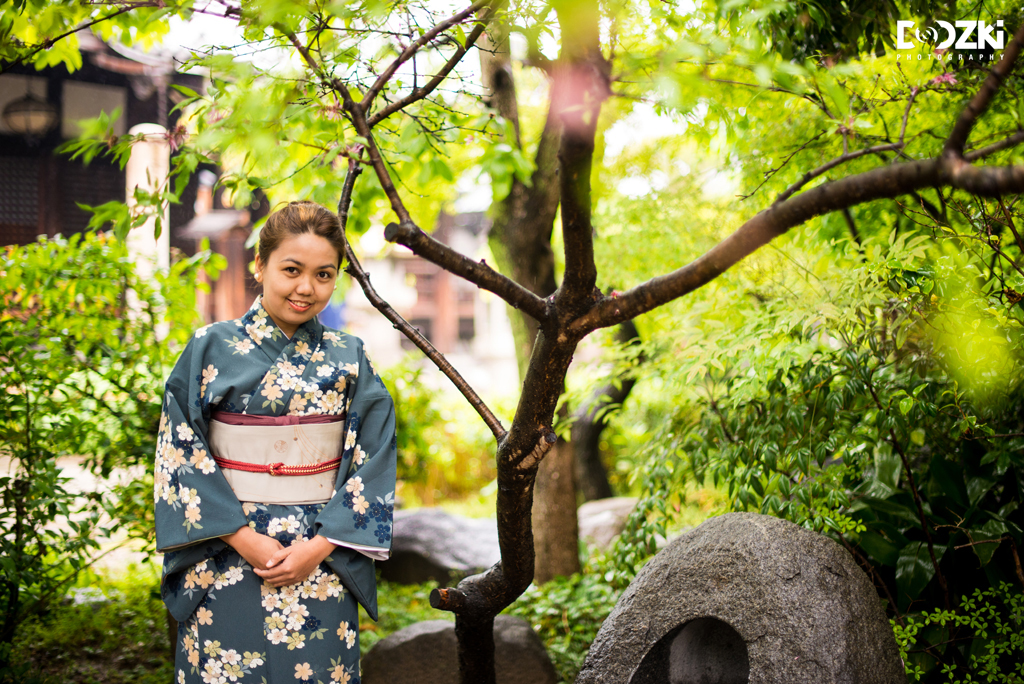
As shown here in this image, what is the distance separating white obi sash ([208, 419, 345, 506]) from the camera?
6.64 feet

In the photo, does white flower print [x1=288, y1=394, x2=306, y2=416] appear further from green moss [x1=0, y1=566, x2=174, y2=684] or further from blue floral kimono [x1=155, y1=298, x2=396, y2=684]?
green moss [x1=0, y1=566, x2=174, y2=684]

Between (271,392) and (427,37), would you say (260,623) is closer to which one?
(271,392)

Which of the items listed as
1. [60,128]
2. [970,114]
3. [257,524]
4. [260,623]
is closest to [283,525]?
[257,524]

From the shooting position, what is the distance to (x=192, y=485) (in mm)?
1945

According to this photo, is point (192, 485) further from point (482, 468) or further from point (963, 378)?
point (482, 468)

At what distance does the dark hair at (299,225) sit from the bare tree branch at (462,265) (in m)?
0.60

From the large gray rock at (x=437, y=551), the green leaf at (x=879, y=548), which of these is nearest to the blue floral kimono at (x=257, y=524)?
the green leaf at (x=879, y=548)

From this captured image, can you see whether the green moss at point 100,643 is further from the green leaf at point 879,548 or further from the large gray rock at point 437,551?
the green leaf at point 879,548

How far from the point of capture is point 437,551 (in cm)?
484

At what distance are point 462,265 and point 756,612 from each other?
56.2 inches

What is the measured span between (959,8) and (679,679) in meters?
2.77

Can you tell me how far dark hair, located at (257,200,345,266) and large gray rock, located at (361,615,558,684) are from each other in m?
1.78

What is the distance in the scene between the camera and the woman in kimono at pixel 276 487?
1964 mm

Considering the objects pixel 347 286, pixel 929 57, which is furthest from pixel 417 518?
pixel 929 57
